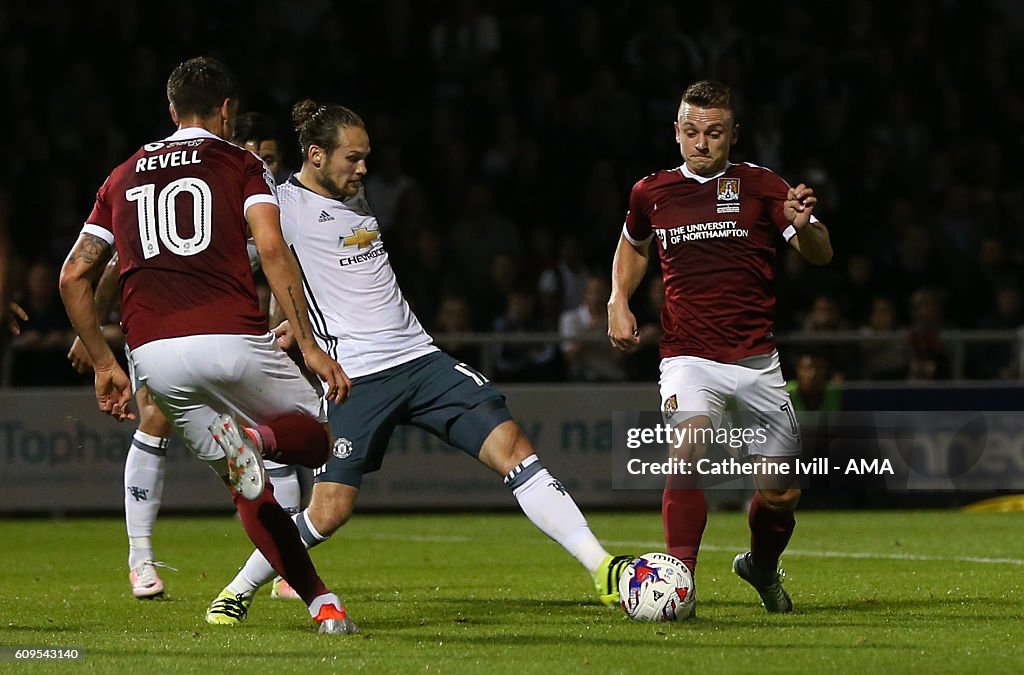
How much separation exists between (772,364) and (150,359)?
9.31 feet

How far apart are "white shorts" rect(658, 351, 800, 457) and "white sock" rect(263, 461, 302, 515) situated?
86.1 inches

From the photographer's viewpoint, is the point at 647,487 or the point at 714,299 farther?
the point at 647,487

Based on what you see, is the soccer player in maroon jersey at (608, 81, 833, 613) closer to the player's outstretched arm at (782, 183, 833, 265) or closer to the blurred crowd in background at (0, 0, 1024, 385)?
the player's outstretched arm at (782, 183, 833, 265)

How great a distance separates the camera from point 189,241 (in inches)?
254

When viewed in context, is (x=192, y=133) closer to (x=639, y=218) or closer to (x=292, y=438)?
(x=292, y=438)

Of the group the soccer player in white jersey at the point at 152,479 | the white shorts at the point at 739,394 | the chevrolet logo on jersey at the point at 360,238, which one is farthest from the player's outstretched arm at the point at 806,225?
the soccer player in white jersey at the point at 152,479

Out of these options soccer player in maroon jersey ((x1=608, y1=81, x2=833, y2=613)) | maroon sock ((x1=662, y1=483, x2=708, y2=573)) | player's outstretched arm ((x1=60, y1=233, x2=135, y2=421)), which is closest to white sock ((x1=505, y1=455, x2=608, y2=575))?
maroon sock ((x1=662, y1=483, x2=708, y2=573))

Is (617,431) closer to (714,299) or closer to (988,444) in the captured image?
(988,444)

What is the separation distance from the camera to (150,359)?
642 cm

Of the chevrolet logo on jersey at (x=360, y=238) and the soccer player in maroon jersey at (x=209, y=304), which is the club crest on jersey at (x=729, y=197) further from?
the soccer player in maroon jersey at (x=209, y=304)

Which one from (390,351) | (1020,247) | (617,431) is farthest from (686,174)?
(1020,247)

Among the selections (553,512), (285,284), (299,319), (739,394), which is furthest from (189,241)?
(739,394)

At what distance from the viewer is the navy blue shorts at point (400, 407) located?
739cm

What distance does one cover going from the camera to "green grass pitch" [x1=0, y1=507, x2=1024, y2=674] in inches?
240
